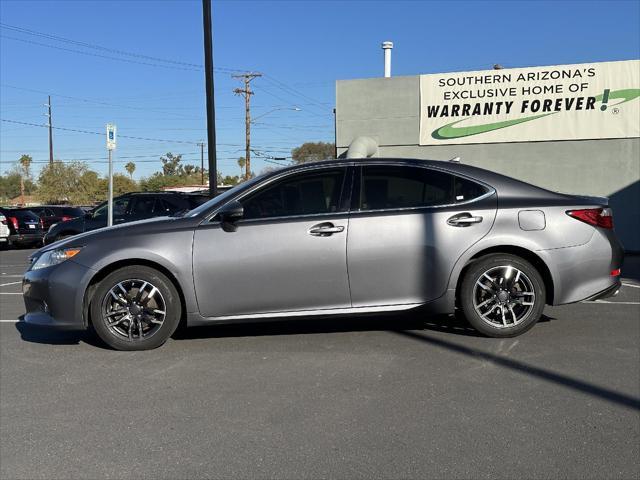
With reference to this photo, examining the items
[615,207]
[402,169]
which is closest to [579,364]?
[402,169]

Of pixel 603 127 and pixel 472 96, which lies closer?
pixel 603 127

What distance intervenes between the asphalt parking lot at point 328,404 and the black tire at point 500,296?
7.4 inches

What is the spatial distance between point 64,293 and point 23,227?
17.3m

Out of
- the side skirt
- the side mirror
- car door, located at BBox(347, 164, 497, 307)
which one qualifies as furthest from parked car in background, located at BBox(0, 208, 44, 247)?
car door, located at BBox(347, 164, 497, 307)

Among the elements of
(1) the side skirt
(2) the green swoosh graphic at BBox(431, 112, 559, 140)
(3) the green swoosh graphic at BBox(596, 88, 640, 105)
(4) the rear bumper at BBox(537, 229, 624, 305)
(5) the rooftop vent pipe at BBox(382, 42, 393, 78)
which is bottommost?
(1) the side skirt

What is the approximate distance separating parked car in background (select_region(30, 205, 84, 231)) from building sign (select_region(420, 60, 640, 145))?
46.0 feet

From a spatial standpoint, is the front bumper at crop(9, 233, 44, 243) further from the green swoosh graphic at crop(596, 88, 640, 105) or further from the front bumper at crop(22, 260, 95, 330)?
the green swoosh graphic at crop(596, 88, 640, 105)

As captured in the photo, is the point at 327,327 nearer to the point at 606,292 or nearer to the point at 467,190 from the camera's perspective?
the point at 467,190

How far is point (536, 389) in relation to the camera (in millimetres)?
4199

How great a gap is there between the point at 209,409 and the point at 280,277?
1.48 meters

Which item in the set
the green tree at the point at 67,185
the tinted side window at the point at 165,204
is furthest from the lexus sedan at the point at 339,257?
the green tree at the point at 67,185

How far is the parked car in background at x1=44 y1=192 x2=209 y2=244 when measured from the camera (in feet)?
46.3

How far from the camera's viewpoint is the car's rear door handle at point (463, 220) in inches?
208

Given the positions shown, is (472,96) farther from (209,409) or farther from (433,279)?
(209,409)
